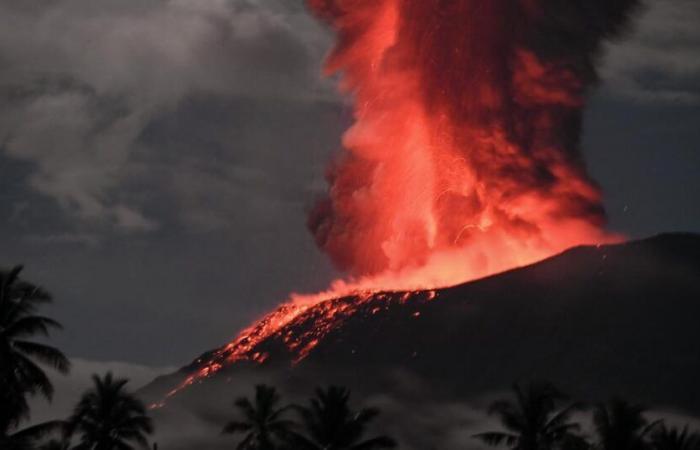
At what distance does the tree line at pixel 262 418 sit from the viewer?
58531mm

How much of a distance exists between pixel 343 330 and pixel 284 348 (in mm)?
7354

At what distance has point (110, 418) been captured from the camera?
233 feet

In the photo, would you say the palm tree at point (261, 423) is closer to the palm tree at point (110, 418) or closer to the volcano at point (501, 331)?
the palm tree at point (110, 418)

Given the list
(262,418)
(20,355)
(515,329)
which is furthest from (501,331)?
(20,355)

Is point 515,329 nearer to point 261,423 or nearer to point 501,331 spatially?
point 501,331

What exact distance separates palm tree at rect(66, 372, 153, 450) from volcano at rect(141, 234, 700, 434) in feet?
256

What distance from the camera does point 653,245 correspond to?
16250cm

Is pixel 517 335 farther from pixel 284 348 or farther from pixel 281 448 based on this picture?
pixel 281 448

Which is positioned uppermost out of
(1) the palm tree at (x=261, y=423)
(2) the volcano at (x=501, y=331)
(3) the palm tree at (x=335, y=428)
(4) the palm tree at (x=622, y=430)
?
(2) the volcano at (x=501, y=331)

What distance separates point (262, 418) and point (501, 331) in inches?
3265

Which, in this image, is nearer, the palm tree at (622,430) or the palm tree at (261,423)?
the palm tree at (622,430)

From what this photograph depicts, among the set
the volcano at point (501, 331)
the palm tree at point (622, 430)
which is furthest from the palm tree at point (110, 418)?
the volcano at point (501, 331)

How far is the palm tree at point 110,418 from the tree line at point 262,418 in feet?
0.15

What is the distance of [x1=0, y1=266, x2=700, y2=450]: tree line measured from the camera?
58531mm
